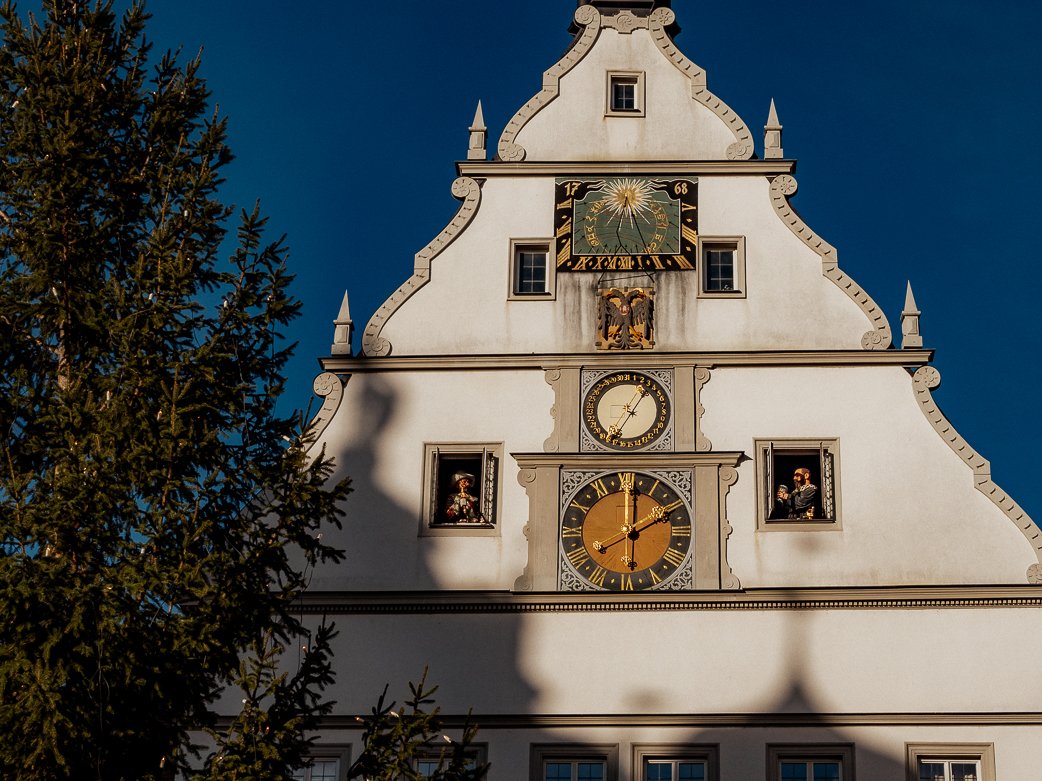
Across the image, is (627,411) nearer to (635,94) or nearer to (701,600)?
(701,600)

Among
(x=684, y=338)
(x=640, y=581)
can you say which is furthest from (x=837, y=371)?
(x=640, y=581)

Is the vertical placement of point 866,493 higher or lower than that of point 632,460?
lower

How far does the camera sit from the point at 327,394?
19.6 m

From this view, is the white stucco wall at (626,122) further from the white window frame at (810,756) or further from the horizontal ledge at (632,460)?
the white window frame at (810,756)

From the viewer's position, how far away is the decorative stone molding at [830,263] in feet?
63.6

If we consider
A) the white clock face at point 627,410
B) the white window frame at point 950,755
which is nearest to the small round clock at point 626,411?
the white clock face at point 627,410

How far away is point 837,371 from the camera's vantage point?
19219mm

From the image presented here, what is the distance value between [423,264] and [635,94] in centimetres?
352

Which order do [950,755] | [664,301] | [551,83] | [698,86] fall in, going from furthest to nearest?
[551,83] → [698,86] → [664,301] → [950,755]

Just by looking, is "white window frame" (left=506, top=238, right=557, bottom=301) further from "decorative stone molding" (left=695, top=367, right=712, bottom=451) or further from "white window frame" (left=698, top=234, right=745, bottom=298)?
"decorative stone molding" (left=695, top=367, right=712, bottom=451)

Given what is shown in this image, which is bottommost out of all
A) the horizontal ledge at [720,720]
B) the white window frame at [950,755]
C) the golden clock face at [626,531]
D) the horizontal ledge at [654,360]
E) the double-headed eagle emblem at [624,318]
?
the white window frame at [950,755]

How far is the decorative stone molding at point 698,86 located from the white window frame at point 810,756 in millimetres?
7104

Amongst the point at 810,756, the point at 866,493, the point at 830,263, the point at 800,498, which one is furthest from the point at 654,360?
the point at 810,756

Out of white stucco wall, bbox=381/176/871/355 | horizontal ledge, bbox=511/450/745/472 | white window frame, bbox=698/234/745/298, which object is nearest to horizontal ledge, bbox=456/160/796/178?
white stucco wall, bbox=381/176/871/355
